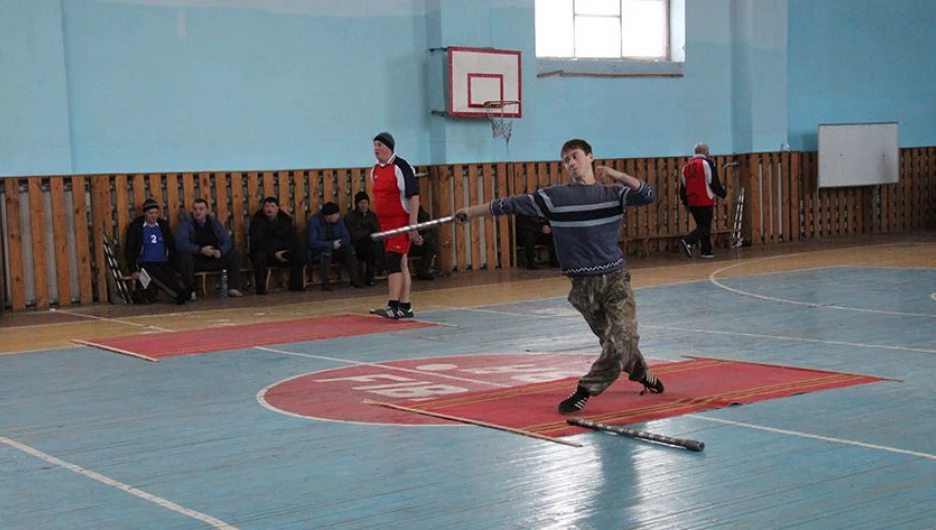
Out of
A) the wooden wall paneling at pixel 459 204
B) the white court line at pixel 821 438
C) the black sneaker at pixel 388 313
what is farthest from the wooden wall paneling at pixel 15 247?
the white court line at pixel 821 438

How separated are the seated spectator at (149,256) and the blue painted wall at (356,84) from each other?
1.12 m

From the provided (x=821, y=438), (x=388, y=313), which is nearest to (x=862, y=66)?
(x=388, y=313)

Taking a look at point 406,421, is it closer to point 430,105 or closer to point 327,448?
point 327,448

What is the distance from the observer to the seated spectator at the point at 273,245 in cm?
1711

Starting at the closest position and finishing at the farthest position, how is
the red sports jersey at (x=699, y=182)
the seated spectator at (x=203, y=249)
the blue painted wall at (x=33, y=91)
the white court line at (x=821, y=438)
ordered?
the white court line at (x=821, y=438), the blue painted wall at (x=33, y=91), the seated spectator at (x=203, y=249), the red sports jersey at (x=699, y=182)

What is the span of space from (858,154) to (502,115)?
8.80 m

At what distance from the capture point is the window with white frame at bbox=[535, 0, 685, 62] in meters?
21.2

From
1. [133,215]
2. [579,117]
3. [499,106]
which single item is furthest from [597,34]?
[133,215]

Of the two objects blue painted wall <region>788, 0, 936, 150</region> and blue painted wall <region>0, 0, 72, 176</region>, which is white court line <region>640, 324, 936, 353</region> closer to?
blue painted wall <region>0, 0, 72, 176</region>

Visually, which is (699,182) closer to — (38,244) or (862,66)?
(862,66)

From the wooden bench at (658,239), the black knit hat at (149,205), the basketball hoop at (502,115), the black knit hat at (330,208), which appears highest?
the basketball hoop at (502,115)

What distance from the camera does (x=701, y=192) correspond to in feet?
67.8

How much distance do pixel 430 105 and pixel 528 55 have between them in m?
2.08

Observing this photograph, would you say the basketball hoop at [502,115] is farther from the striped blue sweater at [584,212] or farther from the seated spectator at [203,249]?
the striped blue sweater at [584,212]
